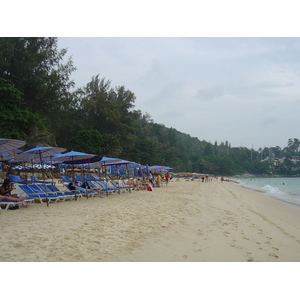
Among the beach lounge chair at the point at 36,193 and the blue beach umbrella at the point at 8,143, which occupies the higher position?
the blue beach umbrella at the point at 8,143

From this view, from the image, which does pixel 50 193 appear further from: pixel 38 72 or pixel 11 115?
pixel 38 72

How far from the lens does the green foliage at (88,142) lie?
34000 millimetres

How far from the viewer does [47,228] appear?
→ 17.7 feet

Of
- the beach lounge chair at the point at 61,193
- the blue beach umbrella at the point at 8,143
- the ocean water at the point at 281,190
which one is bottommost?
the ocean water at the point at 281,190

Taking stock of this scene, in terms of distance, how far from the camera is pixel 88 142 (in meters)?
34.3

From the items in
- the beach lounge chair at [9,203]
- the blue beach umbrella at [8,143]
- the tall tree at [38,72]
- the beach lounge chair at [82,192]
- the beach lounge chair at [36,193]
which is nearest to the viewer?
the beach lounge chair at [9,203]

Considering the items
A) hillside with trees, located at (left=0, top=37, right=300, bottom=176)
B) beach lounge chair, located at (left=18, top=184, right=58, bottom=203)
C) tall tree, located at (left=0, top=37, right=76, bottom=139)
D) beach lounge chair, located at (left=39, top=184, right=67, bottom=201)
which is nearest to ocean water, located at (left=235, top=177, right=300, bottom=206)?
beach lounge chair, located at (left=39, top=184, right=67, bottom=201)

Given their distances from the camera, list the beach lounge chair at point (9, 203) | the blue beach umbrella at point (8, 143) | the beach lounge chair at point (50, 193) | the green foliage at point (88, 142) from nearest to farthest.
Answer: the beach lounge chair at point (9, 203) → the blue beach umbrella at point (8, 143) → the beach lounge chair at point (50, 193) → the green foliage at point (88, 142)

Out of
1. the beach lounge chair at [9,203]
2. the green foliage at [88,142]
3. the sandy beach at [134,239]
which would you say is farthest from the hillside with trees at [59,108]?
the sandy beach at [134,239]

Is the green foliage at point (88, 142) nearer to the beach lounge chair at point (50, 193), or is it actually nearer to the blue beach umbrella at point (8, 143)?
the beach lounge chair at point (50, 193)

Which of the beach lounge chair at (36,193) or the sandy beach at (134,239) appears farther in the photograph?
the beach lounge chair at (36,193)

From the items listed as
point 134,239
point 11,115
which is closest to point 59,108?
point 11,115

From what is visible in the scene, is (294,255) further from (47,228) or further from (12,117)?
(12,117)

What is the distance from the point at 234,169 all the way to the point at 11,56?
10912 centimetres
